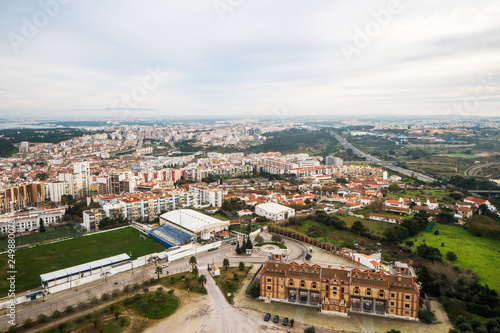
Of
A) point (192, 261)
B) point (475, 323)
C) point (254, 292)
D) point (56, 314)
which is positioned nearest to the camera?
point (475, 323)

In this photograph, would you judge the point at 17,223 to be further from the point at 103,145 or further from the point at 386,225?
the point at 103,145

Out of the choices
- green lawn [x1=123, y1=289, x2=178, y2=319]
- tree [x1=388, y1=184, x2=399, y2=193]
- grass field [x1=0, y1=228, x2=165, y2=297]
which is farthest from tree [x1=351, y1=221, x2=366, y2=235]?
tree [x1=388, y1=184, x2=399, y2=193]

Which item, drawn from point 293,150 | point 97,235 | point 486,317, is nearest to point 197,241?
point 97,235

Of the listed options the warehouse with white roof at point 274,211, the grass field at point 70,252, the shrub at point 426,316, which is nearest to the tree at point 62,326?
the grass field at point 70,252

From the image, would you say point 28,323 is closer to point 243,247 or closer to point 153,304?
point 153,304

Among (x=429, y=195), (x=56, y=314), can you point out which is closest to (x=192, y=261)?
(x=56, y=314)

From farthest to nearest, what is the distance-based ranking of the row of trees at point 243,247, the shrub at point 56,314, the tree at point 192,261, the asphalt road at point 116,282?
the row of trees at point 243,247
the tree at point 192,261
the asphalt road at point 116,282
the shrub at point 56,314

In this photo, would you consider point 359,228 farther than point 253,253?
Yes

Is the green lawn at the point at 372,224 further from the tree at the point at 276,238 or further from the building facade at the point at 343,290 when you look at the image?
the building facade at the point at 343,290
